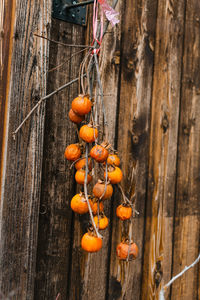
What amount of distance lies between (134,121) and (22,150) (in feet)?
1.85

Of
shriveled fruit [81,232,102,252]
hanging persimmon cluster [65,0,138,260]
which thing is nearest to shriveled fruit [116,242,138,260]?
hanging persimmon cluster [65,0,138,260]

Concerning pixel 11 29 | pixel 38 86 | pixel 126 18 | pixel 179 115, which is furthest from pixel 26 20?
pixel 179 115

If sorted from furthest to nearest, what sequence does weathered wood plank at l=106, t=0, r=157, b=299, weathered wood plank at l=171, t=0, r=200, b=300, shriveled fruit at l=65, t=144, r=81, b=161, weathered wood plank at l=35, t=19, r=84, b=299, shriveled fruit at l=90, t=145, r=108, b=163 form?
weathered wood plank at l=171, t=0, r=200, b=300 → weathered wood plank at l=106, t=0, r=157, b=299 → weathered wood plank at l=35, t=19, r=84, b=299 → shriveled fruit at l=65, t=144, r=81, b=161 → shriveled fruit at l=90, t=145, r=108, b=163

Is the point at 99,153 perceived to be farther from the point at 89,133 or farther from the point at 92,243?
the point at 92,243

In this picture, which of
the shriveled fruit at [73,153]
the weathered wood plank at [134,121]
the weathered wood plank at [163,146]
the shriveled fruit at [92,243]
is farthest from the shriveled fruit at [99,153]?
the weathered wood plank at [163,146]

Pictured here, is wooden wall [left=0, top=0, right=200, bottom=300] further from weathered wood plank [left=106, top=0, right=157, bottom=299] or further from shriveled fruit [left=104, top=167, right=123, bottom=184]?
shriveled fruit [left=104, top=167, right=123, bottom=184]

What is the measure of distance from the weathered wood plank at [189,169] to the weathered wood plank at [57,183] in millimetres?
622

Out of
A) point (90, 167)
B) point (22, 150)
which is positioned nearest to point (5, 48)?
point (22, 150)

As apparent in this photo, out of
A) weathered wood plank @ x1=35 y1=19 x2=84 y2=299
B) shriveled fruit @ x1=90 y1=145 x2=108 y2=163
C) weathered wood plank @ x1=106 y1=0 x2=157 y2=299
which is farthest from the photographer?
weathered wood plank @ x1=106 y1=0 x2=157 y2=299

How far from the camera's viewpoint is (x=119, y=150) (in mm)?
1343

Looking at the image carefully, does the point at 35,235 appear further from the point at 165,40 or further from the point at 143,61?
the point at 165,40

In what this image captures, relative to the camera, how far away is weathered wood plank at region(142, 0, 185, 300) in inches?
56.9

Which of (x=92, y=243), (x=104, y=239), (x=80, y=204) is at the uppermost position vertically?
(x=80, y=204)

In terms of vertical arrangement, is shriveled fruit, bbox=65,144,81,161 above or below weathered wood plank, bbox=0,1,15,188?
below
